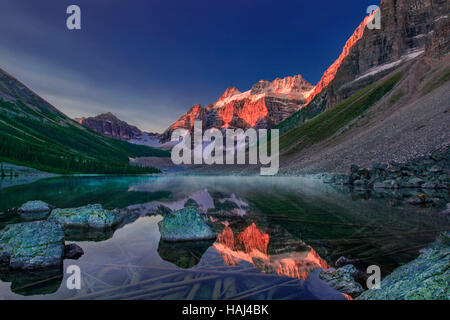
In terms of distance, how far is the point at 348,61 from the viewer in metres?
180

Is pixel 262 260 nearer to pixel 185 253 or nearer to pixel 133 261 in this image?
pixel 185 253

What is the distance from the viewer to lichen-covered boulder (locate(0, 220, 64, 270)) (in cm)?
860

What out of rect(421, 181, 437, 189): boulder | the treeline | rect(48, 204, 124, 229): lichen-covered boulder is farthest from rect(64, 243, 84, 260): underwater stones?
the treeline

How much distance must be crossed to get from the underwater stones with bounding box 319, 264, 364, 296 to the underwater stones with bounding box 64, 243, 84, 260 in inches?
359

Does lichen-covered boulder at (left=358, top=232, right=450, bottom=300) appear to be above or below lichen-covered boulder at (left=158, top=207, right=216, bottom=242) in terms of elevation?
above

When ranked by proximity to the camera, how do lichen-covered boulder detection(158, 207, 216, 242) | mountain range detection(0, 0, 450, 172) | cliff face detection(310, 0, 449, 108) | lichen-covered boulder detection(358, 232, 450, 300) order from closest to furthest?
lichen-covered boulder detection(358, 232, 450, 300)
lichen-covered boulder detection(158, 207, 216, 242)
mountain range detection(0, 0, 450, 172)
cliff face detection(310, 0, 449, 108)

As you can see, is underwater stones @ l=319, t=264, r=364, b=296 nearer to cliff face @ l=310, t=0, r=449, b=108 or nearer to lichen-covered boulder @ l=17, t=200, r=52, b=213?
lichen-covered boulder @ l=17, t=200, r=52, b=213

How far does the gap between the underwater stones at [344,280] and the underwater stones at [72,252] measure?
9124mm

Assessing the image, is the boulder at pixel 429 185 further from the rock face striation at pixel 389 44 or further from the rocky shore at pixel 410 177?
the rock face striation at pixel 389 44

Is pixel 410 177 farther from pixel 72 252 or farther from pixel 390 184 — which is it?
pixel 72 252

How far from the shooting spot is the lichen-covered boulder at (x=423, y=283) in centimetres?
426

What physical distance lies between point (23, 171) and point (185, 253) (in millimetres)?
128135
